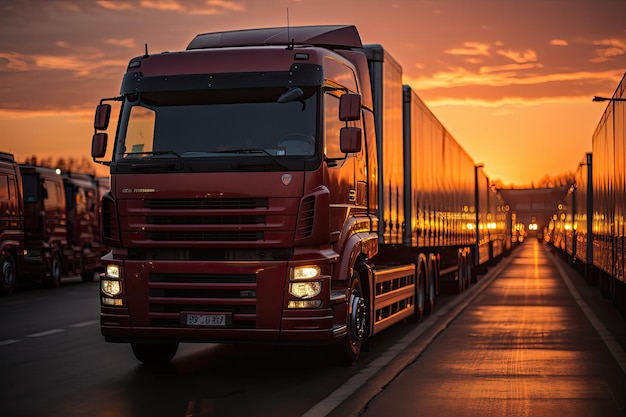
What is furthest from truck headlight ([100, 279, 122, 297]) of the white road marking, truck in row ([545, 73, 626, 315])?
truck in row ([545, 73, 626, 315])

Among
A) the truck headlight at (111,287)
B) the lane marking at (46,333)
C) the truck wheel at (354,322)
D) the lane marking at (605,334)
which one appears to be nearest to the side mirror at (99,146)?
the truck headlight at (111,287)

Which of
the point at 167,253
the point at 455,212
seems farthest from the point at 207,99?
the point at 455,212

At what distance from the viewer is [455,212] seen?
2814 cm

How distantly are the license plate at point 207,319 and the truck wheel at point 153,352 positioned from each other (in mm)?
1371

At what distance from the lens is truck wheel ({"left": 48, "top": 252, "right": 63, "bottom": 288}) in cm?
3146

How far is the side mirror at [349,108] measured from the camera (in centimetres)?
1081

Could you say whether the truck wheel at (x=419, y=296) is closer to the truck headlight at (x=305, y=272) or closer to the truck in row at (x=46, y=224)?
the truck headlight at (x=305, y=272)

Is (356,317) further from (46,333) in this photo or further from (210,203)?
(46,333)

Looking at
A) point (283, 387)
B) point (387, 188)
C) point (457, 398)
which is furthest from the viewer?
point (387, 188)

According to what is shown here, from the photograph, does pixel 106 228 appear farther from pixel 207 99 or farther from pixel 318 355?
pixel 318 355

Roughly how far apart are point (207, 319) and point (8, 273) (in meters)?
17.5

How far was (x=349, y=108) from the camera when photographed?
10.8 m

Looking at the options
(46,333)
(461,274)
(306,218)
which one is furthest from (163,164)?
(461,274)

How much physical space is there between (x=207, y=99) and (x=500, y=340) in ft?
20.3
